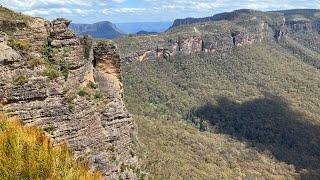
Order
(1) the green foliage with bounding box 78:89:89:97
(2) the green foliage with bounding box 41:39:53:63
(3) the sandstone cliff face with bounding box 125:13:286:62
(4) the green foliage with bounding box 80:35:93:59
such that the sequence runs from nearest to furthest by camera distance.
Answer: (2) the green foliage with bounding box 41:39:53:63 < (1) the green foliage with bounding box 78:89:89:97 < (4) the green foliage with bounding box 80:35:93:59 < (3) the sandstone cliff face with bounding box 125:13:286:62

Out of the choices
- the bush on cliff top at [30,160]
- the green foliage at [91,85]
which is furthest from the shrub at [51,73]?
the bush on cliff top at [30,160]

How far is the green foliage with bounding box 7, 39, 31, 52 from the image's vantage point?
86.7 feet

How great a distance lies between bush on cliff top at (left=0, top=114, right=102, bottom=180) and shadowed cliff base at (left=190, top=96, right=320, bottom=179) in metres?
98.8

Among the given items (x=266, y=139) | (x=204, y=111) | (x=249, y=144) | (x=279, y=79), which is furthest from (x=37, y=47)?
(x=279, y=79)

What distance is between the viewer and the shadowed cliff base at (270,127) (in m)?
123

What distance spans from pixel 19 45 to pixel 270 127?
125964 mm

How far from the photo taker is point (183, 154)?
280ft

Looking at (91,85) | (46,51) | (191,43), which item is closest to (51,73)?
(46,51)

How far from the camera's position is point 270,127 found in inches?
5733

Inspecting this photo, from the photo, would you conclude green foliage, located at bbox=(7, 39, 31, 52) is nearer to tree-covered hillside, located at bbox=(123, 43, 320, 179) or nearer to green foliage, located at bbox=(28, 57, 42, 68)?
green foliage, located at bbox=(28, 57, 42, 68)

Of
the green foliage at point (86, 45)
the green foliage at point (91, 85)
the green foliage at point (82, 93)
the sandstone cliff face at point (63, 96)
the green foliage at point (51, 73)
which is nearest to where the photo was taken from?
the sandstone cliff face at point (63, 96)

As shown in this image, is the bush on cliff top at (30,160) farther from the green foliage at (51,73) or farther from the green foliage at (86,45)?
the green foliage at (86,45)

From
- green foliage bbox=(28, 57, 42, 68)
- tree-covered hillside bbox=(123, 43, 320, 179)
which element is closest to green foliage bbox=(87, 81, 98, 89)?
green foliage bbox=(28, 57, 42, 68)

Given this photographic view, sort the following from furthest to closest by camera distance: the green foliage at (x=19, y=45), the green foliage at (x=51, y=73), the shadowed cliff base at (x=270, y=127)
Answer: the shadowed cliff base at (x=270, y=127)
the green foliage at (x=51, y=73)
the green foliage at (x=19, y=45)
